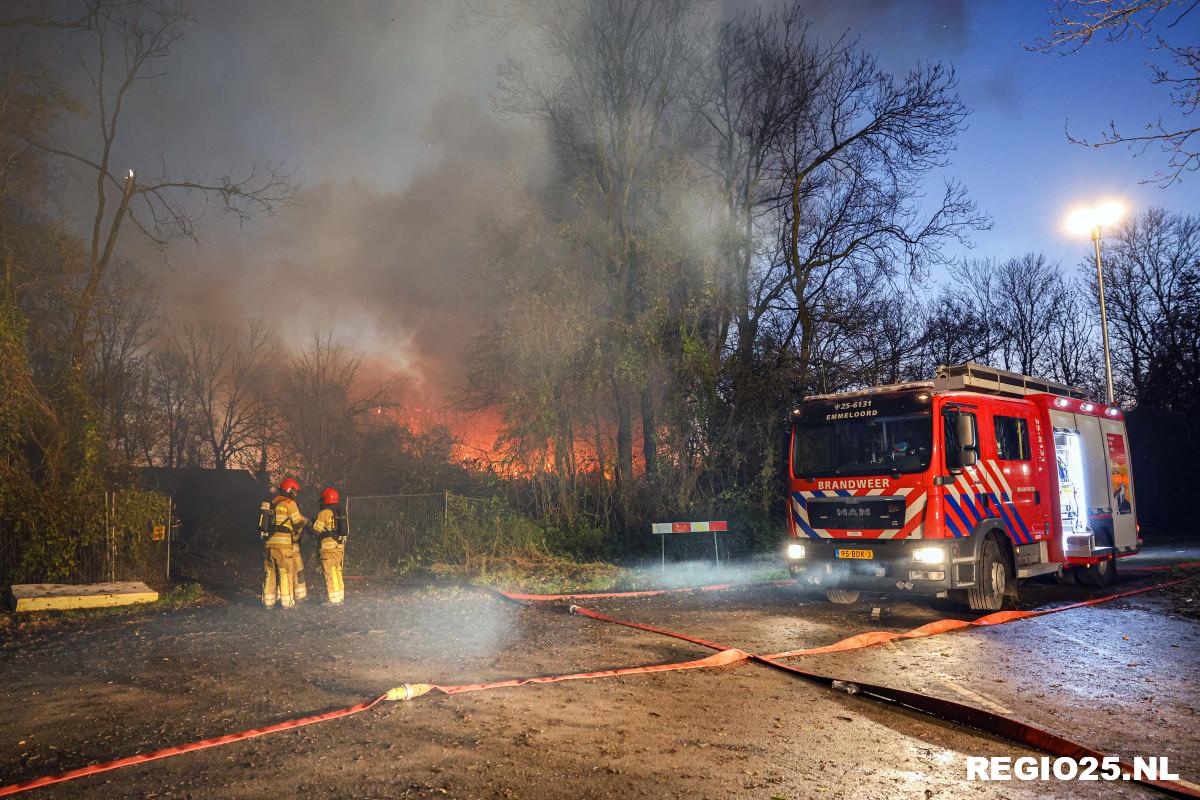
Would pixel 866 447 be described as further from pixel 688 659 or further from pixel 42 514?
pixel 42 514

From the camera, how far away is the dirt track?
385 cm

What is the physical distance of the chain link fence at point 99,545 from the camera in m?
11.4

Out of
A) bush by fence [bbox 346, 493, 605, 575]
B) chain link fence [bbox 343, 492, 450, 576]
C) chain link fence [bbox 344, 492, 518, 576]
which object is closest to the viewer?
bush by fence [bbox 346, 493, 605, 575]

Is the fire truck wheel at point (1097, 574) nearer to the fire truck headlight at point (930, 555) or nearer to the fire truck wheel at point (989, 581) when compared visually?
the fire truck wheel at point (989, 581)

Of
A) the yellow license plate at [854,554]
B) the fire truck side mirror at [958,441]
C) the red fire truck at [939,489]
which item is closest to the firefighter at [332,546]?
the red fire truck at [939,489]

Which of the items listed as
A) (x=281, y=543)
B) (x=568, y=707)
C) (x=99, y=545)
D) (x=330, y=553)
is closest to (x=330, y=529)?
(x=330, y=553)

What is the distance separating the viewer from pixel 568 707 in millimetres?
5129

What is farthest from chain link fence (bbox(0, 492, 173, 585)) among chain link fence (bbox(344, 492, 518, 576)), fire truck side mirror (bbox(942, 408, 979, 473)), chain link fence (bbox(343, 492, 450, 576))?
fire truck side mirror (bbox(942, 408, 979, 473))

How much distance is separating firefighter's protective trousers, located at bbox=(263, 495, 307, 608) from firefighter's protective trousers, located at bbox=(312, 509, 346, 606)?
1.06 ft

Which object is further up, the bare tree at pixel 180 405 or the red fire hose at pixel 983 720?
the bare tree at pixel 180 405

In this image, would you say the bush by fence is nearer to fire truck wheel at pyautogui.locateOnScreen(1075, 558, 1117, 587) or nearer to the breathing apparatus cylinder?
the breathing apparatus cylinder

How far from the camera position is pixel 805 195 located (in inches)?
840

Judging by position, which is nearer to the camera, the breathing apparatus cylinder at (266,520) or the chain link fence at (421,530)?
the breathing apparatus cylinder at (266,520)

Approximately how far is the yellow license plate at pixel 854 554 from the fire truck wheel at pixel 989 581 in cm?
128
